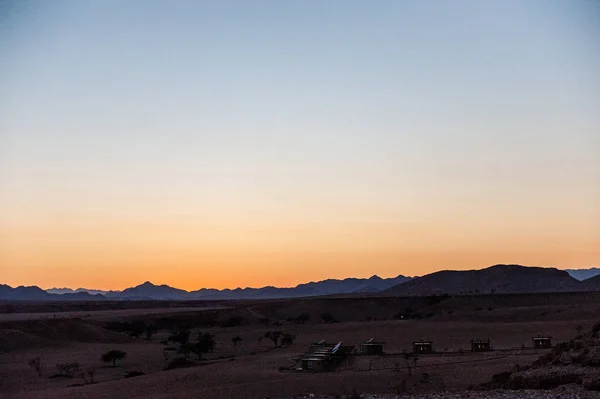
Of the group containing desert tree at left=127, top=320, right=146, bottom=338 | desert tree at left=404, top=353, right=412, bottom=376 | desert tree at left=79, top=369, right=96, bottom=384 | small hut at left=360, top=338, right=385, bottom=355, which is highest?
desert tree at left=127, top=320, right=146, bottom=338

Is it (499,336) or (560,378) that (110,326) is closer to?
(499,336)

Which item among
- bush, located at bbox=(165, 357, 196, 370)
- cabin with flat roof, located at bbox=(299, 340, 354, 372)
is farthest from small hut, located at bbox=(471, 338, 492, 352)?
bush, located at bbox=(165, 357, 196, 370)

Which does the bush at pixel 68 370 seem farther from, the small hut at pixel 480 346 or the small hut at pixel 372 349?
the small hut at pixel 480 346

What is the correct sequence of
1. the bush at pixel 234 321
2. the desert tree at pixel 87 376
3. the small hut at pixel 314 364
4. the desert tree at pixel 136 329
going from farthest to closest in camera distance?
the bush at pixel 234 321 → the desert tree at pixel 136 329 → the desert tree at pixel 87 376 → the small hut at pixel 314 364

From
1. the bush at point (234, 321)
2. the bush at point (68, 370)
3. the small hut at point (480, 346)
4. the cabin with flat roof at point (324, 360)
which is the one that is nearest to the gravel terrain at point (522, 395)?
the cabin with flat roof at point (324, 360)

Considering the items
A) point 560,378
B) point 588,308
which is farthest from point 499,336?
point 560,378

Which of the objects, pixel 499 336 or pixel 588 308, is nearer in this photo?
pixel 499 336

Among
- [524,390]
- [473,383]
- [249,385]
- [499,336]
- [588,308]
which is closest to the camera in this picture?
[524,390]

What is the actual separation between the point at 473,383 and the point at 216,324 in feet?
237

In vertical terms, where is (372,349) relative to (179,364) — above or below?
above

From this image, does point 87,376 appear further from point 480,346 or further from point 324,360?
point 480,346

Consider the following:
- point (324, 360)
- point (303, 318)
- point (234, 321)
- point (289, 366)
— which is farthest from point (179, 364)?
point (303, 318)

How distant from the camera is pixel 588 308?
76.4 m

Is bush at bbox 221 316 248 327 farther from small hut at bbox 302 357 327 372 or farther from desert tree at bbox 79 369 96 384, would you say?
small hut at bbox 302 357 327 372
